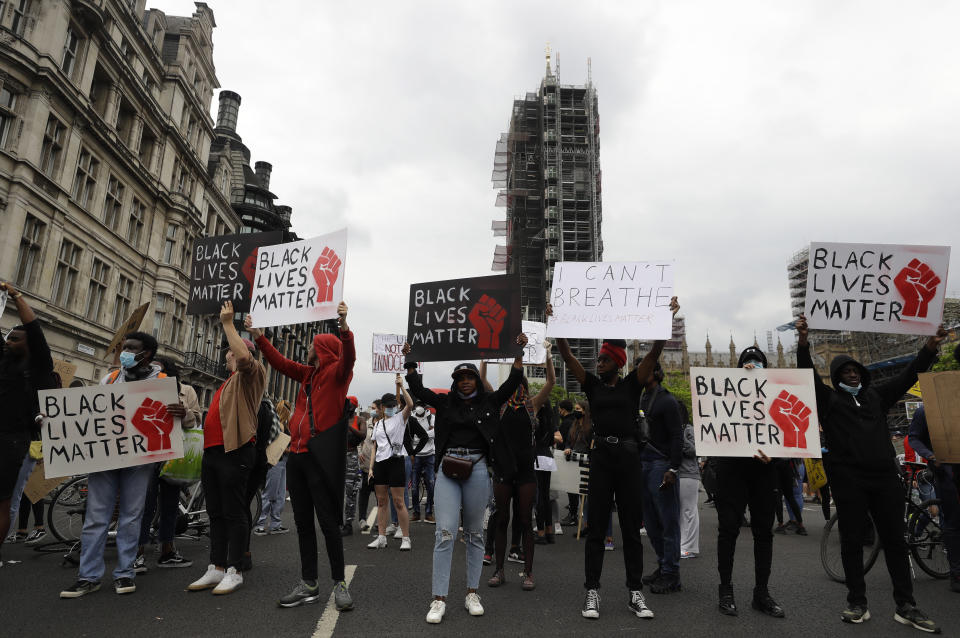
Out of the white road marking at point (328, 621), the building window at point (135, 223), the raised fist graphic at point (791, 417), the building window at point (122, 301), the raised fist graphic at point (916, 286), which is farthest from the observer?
the building window at point (135, 223)

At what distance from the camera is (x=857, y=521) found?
458 cm

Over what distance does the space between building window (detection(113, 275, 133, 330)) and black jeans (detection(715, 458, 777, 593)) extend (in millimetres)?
30430

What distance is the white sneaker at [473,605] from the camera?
14.7ft

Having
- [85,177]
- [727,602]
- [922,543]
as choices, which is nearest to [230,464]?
[727,602]

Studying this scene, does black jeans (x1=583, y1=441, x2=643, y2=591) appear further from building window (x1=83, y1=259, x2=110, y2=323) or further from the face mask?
building window (x1=83, y1=259, x2=110, y2=323)

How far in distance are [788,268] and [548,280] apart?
3568 cm

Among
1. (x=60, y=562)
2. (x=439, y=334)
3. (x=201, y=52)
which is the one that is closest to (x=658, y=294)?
(x=439, y=334)

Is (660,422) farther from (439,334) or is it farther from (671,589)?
(439,334)

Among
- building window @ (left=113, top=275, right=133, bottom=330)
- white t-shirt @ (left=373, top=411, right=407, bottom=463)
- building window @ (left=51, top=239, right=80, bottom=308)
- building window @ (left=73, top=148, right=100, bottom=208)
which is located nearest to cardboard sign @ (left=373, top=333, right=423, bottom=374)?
white t-shirt @ (left=373, top=411, right=407, bottom=463)

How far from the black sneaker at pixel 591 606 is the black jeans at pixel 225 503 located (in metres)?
2.95

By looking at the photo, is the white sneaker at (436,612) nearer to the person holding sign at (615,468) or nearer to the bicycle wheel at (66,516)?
the person holding sign at (615,468)

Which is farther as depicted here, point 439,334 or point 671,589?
point 439,334

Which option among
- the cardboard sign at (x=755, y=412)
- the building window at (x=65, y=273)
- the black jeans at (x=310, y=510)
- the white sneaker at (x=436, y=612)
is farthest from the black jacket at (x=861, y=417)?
the building window at (x=65, y=273)

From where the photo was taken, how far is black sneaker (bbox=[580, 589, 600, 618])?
4477mm
